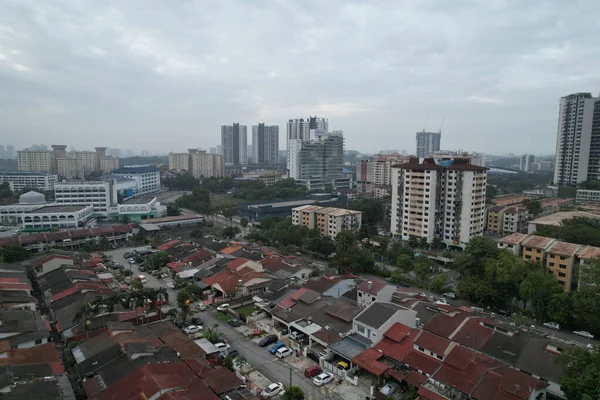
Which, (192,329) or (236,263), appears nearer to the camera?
(192,329)

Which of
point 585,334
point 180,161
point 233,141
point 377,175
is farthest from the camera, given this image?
point 233,141

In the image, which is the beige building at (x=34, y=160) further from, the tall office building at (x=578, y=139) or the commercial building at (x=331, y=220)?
the tall office building at (x=578, y=139)

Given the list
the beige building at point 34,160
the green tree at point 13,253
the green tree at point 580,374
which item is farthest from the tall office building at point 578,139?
the beige building at point 34,160

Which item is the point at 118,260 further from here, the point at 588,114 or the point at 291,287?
the point at 588,114

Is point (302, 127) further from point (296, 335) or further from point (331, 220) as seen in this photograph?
point (296, 335)

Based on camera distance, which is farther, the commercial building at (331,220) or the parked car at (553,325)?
the commercial building at (331,220)

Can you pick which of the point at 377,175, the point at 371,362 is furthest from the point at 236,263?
the point at 377,175
